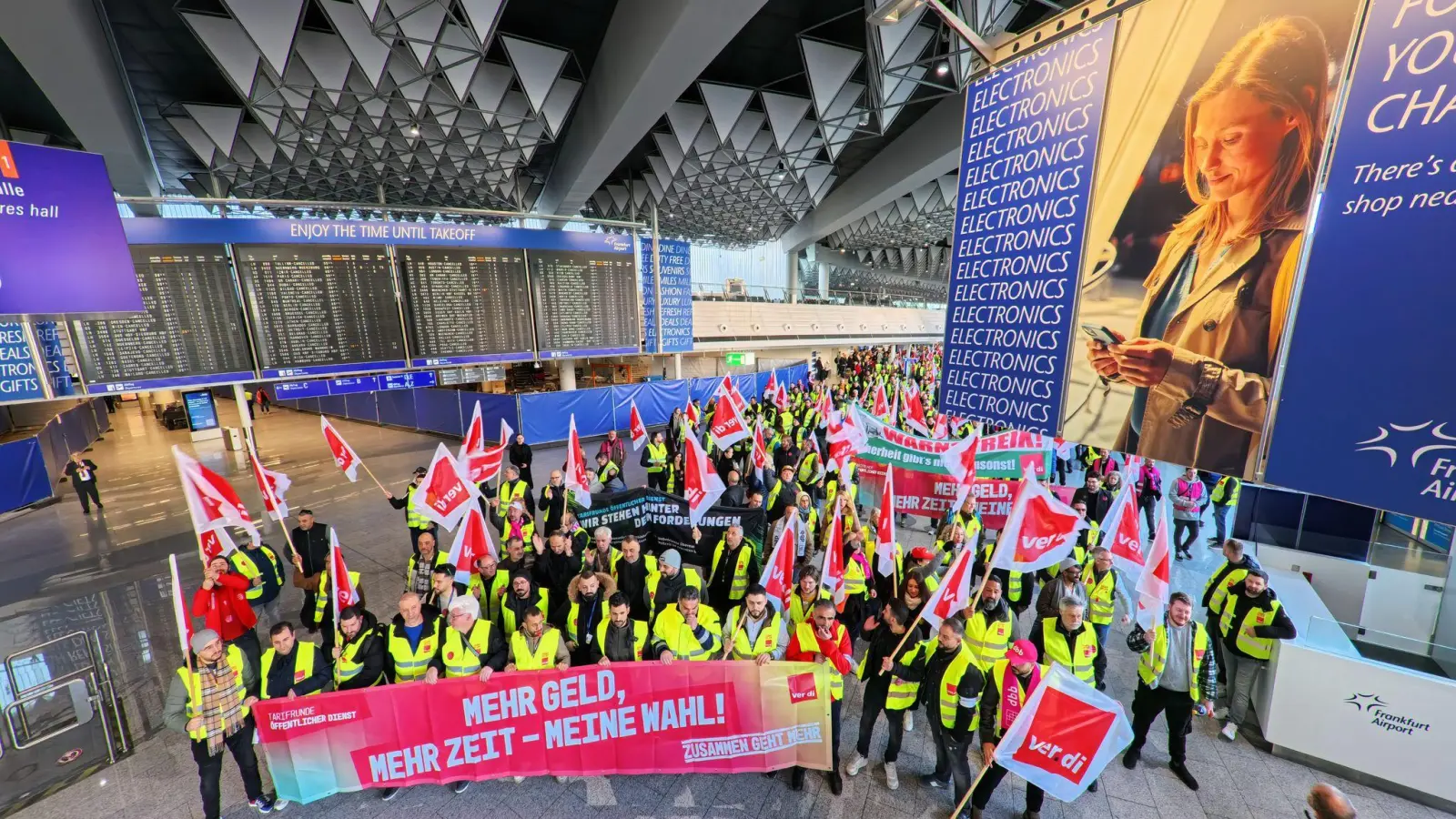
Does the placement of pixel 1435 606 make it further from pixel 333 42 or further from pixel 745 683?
pixel 333 42

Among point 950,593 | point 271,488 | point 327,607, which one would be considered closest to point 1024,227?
point 950,593

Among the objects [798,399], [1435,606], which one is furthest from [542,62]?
[1435,606]

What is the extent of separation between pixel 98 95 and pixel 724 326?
1733 centimetres

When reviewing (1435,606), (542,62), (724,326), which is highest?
(542,62)

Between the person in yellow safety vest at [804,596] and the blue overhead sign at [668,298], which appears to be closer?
the person in yellow safety vest at [804,596]

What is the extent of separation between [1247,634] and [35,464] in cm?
2439

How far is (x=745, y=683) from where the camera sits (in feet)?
14.3

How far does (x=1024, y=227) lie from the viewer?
3.40 m

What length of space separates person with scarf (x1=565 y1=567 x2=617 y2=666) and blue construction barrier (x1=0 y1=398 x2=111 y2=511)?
1752 centimetres

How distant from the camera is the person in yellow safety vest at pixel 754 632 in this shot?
4.46m

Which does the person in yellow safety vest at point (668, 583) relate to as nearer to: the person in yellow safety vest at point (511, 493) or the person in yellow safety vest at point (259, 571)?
the person in yellow safety vest at point (511, 493)

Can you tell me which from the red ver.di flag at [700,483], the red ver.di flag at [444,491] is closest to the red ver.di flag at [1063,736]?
the red ver.di flag at [700,483]

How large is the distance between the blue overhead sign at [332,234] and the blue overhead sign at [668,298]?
250 cm

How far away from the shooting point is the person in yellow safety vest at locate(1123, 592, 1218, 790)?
4.46 meters
